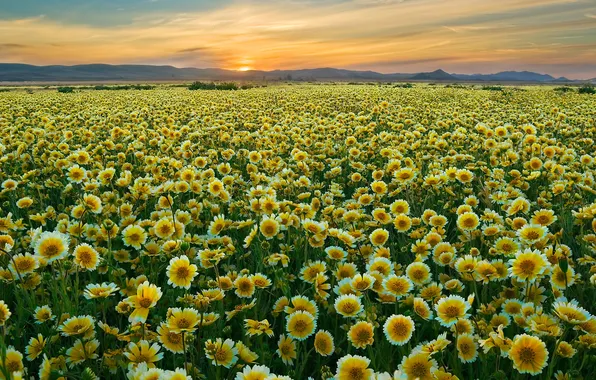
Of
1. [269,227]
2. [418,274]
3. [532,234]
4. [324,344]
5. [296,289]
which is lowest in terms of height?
[296,289]

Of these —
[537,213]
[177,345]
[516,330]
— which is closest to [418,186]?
[537,213]

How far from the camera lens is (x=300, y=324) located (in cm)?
235

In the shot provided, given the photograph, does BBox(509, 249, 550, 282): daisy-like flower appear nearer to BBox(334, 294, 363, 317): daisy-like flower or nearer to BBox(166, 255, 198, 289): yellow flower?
BBox(334, 294, 363, 317): daisy-like flower

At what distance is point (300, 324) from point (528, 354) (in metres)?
1.06

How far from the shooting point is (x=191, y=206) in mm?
4266

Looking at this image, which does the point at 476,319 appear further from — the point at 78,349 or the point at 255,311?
the point at 78,349

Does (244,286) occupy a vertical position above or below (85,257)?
below

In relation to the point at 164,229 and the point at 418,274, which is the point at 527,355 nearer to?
the point at 418,274

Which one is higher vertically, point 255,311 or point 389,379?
point 389,379

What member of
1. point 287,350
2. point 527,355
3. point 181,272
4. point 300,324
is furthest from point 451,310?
point 181,272

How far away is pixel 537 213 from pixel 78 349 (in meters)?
3.42

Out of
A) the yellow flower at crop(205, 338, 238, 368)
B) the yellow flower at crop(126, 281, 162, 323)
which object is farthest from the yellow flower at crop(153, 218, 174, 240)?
the yellow flower at crop(205, 338, 238, 368)

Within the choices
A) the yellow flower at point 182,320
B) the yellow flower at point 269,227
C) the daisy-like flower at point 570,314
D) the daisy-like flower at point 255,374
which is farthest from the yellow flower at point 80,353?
the daisy-like flower at point 570,314

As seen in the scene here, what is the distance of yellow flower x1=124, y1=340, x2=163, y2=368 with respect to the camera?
→ 2.05 meters
